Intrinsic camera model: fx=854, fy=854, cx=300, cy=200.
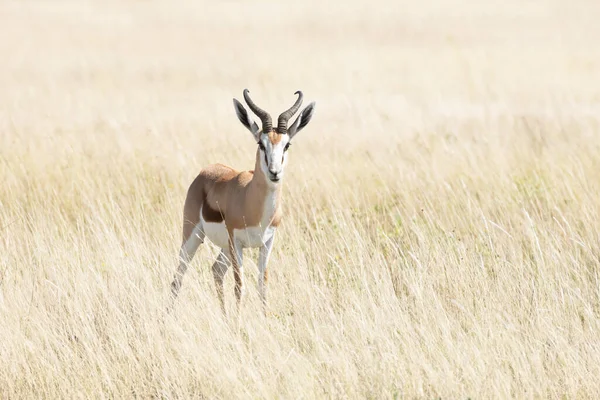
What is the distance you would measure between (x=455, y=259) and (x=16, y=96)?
52.0ft

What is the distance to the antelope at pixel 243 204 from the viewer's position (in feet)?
21.2

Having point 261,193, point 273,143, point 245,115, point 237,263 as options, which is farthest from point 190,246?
point 273,143

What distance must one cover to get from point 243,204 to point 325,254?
164 centimetres

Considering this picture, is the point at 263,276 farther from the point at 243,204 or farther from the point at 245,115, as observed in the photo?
the point at 245,115

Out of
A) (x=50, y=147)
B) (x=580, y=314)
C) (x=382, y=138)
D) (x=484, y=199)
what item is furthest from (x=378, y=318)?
(x=382, y=138)

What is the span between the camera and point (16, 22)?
135ft

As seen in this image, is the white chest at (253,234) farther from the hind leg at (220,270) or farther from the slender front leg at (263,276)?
the hind leg at (220,270)

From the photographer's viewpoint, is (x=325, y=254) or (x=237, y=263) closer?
(x=237, y=263)

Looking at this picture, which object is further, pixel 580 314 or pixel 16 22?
pixel 16 22

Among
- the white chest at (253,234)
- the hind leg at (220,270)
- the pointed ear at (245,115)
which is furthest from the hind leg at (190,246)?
the pointed ear at (245,115)

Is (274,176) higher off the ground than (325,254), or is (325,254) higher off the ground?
(274,176)

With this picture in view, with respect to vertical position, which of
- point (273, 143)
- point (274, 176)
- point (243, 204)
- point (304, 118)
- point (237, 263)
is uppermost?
point (304, 118)

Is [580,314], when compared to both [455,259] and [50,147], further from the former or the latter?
[50,147]

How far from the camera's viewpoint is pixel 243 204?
675cm
